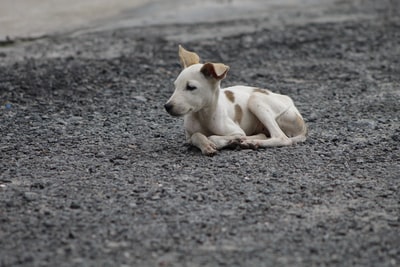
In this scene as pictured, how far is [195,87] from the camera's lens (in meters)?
7.71

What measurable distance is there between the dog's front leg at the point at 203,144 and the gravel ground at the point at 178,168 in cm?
7

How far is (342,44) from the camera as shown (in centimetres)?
1321

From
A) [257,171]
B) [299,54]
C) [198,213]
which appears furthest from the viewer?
[299,54]

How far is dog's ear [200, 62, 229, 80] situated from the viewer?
7.62 m

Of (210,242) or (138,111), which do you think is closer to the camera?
(210,242)

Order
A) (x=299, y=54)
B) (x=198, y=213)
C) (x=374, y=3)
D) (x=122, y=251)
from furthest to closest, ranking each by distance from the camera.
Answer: (x=374, y=3) → (x=299, y=54) → (x=198, y=213) → (x=122, y=251)

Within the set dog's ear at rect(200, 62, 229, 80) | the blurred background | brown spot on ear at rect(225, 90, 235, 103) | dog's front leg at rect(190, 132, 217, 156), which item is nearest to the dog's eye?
dog's ear at rect(200, 62, 229, 80)

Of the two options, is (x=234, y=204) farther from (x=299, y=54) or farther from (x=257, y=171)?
(x=299, y=54)

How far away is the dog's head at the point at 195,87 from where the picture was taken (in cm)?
762

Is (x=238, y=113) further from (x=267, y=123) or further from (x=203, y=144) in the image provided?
(x=203, y=144)

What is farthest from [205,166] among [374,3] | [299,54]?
[374,3]

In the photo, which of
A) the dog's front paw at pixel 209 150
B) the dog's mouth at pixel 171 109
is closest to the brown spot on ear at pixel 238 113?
the dog's front paw at pixel 209 150

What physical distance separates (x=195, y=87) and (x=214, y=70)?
0.74 ft

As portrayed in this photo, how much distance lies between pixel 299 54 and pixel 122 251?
743 cm
